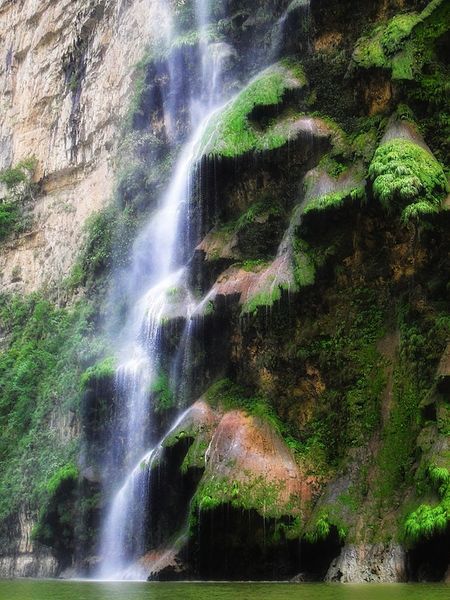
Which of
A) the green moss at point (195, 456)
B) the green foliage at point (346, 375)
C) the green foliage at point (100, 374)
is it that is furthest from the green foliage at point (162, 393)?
the green foliage at point (346, 375)

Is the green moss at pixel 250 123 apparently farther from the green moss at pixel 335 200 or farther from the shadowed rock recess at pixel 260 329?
the green moss at pixel 335 200

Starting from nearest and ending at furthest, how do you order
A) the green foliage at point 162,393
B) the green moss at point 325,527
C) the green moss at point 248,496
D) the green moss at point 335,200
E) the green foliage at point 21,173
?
the green moss at point 325,527, the green moss at point 248,496, the green moss at point 335,200, the green foliage at point 162,393, the green foliage at point 21,173

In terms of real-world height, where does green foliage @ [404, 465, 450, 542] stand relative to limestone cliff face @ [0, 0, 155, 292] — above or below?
below

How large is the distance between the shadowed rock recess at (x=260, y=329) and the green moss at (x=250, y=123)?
8 centimetres

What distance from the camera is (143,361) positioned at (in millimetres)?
20516

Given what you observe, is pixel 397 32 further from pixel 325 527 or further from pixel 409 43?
pixel 325 527

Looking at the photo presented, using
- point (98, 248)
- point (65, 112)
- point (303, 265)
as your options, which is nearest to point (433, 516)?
point (303, 265)

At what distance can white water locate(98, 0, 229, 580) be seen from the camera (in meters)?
18.3

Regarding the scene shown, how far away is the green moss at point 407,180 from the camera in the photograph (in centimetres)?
1537

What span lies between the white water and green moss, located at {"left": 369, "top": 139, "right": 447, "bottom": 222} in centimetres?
648

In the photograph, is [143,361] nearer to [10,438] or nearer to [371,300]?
[371,300]

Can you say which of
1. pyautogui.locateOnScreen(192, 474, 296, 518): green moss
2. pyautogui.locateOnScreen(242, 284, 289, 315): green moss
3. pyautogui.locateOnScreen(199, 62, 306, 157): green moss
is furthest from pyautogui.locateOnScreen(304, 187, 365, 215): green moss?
pyautogui.locateOnScreen(192, 474, 296, 518): green moss

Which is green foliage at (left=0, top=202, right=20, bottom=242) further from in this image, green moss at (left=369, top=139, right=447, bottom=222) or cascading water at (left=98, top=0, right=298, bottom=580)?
green moss at (left=369, top=139, right=447, bottom=222)

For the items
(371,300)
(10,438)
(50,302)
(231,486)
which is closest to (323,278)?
(371,300)
